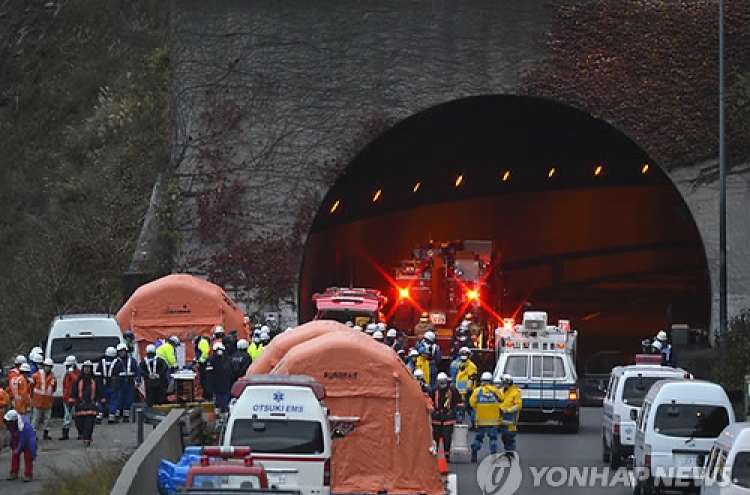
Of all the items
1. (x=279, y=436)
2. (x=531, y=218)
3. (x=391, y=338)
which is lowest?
(x=279, y=436)

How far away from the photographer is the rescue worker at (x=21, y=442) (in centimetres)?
2828

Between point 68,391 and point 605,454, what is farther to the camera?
point 68,391

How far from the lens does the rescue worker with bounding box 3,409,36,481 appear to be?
28.3 meters

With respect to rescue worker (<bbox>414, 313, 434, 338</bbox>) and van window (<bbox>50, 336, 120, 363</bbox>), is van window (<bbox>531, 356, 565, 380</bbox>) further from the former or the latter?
rescue worker (<bbox>414, 313, 434, 338</bbox>)

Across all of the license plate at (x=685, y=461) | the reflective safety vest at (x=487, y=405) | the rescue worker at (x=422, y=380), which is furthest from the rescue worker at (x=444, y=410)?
the license plate at (x=685, y=461)

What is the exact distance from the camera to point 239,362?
34.3 meters

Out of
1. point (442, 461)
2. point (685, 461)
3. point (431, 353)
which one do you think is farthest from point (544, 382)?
point (685, 461)

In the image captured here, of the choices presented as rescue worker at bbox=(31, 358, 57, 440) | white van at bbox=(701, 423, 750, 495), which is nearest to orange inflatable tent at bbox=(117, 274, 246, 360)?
rescue worker at bbox=(31, 358, 57, 440)

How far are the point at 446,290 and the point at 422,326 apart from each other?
12.7 feet

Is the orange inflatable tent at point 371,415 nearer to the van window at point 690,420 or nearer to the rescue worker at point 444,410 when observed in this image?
the van window at point 690,420

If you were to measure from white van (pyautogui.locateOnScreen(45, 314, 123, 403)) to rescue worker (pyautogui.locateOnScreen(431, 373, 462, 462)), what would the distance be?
1000 cm

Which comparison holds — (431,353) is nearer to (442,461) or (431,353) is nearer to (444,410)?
(444,410)

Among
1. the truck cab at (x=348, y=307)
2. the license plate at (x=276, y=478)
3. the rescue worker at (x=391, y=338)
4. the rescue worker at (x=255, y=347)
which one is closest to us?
the license plate at (x=276, y=478)

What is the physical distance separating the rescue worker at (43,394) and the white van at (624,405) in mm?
10601
